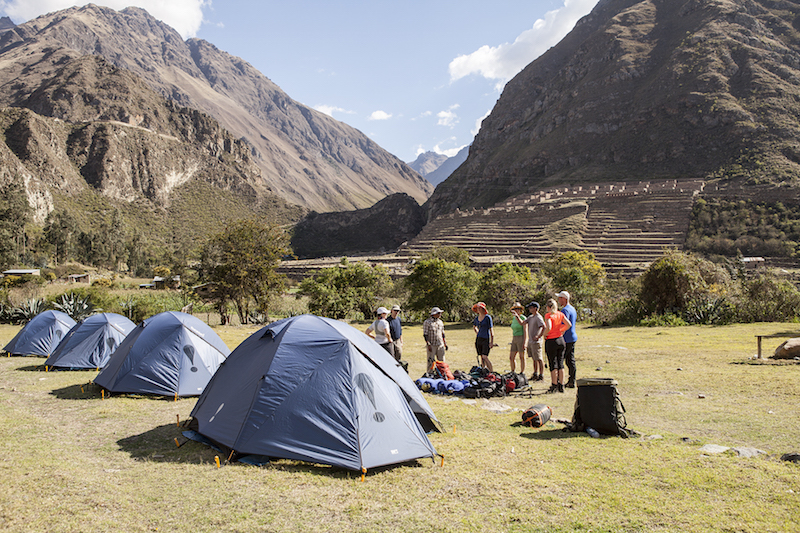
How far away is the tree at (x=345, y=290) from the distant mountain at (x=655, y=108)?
58.6m

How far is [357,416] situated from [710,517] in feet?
11.4

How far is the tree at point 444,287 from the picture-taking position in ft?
82.8

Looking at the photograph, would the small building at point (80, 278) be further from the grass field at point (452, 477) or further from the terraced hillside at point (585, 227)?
the grass field at point (452, 477)

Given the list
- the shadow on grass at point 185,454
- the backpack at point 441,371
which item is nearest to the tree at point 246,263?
the backpack at point 441,371

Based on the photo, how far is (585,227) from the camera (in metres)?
61.4

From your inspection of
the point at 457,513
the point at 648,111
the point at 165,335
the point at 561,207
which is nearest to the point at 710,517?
the point at 457,513

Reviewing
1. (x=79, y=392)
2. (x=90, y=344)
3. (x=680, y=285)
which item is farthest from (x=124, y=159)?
(x=680, y=285)

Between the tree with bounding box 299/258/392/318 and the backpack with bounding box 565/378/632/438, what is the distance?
20355mm

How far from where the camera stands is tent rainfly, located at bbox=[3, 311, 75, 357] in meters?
14.0

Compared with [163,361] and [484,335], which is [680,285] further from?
[163,361]

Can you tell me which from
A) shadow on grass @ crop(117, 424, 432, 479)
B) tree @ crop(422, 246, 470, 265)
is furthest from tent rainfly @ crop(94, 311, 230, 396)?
tree @ crop(422, 246, 470, 265)

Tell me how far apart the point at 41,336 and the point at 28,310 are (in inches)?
396

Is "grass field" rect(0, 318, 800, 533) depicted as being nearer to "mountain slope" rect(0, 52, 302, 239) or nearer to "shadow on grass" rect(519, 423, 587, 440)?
"shadow on grass" rect(519, 423, 587, 440)

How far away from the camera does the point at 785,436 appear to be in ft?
20.4
